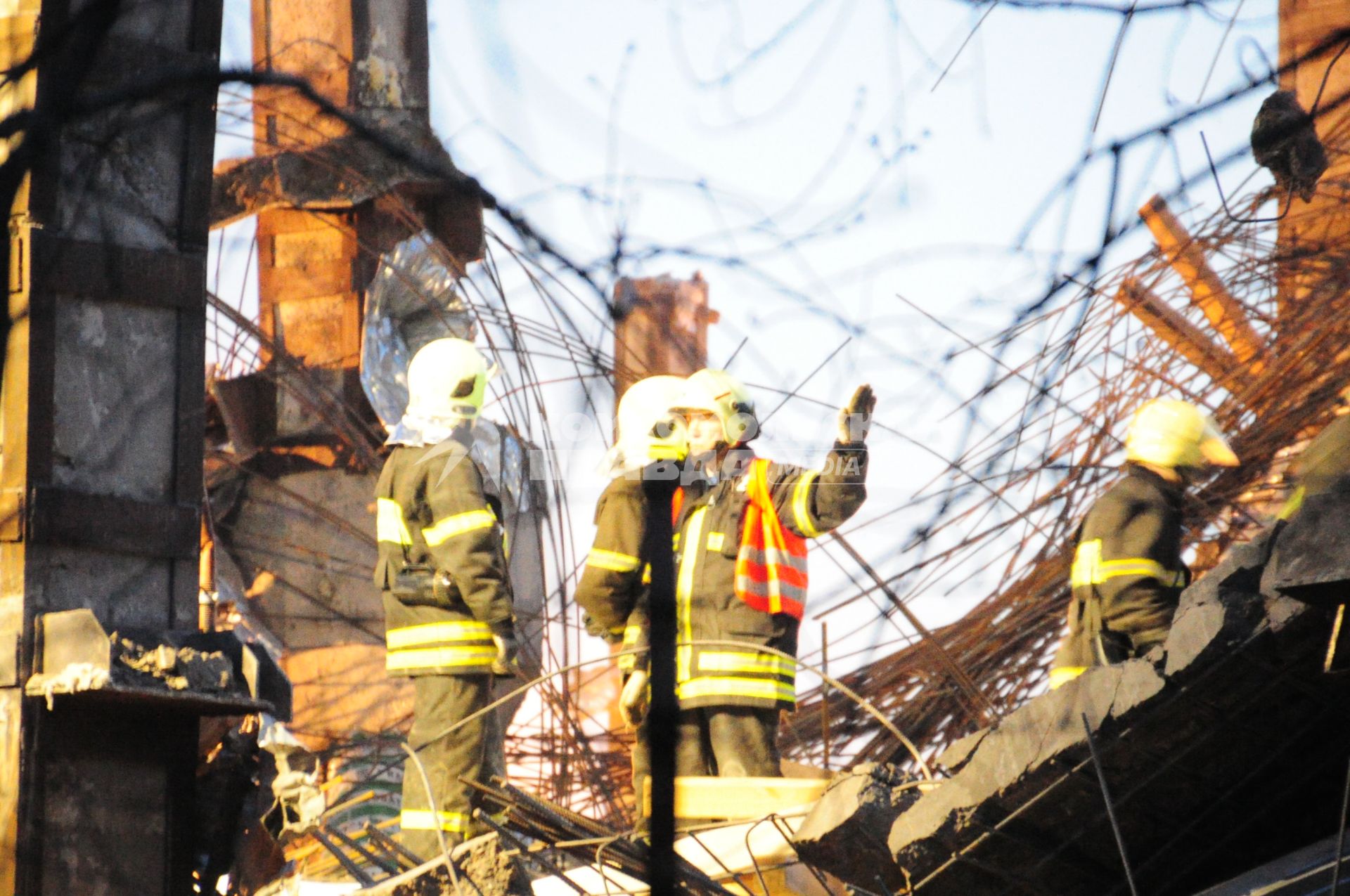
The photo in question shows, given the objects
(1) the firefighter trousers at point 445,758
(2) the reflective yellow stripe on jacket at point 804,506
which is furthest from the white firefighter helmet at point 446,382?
(2) the reflective yellow stripe on jacket at point 804,506

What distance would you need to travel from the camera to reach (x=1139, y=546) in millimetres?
6723

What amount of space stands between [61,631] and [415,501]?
4.46 ft

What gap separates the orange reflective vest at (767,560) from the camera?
642cm

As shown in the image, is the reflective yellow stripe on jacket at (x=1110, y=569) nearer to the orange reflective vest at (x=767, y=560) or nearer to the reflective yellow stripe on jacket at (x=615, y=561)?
the orange reflective vest at (x=767, y=560)

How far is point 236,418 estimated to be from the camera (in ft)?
33.0

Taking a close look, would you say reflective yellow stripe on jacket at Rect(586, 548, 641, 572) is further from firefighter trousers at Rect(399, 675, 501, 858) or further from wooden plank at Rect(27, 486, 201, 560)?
wooden plank at Rect(27, 486, 201, 560)

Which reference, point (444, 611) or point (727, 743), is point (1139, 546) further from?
point (444, 611)

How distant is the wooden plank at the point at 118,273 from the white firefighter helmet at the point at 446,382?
2.79 feet

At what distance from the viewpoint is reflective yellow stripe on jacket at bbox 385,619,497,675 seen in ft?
20.9

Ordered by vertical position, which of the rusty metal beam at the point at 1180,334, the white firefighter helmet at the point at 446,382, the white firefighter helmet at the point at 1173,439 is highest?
the rusty metal beam at the point at 1180,334

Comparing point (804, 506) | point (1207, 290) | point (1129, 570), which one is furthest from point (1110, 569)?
point (1207, 290)

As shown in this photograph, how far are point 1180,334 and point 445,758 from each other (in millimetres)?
4482

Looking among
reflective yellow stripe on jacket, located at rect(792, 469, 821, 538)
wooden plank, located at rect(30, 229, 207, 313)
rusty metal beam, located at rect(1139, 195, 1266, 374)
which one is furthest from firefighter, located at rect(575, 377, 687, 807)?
rusty metal beam, located at rect(1139, 195, 1266, 374)

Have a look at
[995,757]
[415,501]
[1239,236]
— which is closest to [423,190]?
[415,501]
